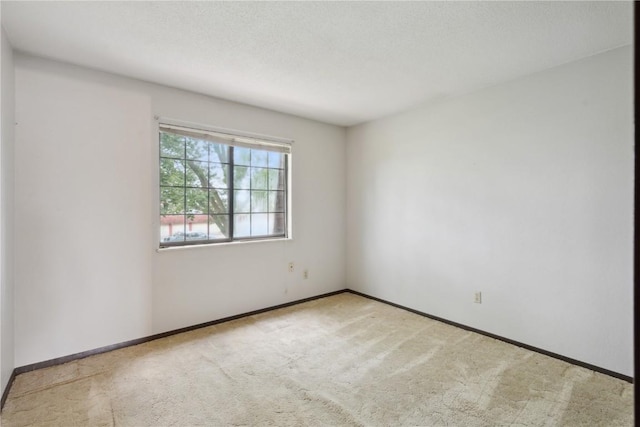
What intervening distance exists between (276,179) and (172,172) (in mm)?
1227

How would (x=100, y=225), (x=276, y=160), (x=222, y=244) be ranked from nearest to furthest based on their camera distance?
1. (x=100, y=225)
2. (x=222, y=244)
3. (x=276, y=160)

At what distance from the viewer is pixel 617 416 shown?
188 cm

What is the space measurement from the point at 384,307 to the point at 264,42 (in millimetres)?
3077

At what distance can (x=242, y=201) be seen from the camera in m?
3.63

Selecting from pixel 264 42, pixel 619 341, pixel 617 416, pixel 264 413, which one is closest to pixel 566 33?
pixel 264 42

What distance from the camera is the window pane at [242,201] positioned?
3574 millimetres

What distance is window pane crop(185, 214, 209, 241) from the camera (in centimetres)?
324

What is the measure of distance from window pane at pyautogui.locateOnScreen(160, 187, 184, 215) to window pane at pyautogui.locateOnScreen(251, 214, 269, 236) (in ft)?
2.72

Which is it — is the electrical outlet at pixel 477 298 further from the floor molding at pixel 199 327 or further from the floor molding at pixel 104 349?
the floor molding at pixel 104 349

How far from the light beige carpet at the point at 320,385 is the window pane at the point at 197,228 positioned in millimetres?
943

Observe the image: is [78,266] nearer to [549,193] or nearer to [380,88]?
[380,88]

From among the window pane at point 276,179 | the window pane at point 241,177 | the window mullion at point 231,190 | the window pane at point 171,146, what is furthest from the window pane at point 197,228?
the window pane at point 276,179

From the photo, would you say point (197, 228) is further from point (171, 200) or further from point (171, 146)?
point (171, 146)

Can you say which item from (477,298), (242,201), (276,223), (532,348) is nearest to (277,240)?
(276,223)
